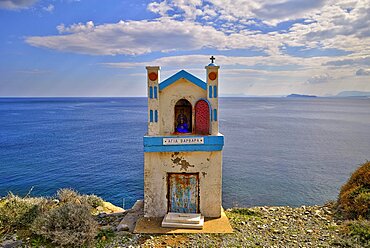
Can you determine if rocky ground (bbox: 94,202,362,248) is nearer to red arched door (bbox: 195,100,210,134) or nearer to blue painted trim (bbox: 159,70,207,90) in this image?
red arched door (bbox: 195,100,210,134)

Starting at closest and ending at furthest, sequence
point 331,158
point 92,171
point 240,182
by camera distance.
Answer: point 240,182 < point 92,171 < point 331,158

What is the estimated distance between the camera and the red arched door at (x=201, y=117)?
35.7ft

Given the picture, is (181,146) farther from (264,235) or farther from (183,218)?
(264,235)

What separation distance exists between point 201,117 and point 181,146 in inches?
52.5

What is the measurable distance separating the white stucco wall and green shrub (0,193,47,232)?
3882 mm

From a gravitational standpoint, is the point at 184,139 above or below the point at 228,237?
above

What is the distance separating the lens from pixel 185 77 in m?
10.7

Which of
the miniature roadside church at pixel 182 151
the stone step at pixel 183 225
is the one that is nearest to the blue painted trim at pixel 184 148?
the miniature roadside church at pixel 182 151

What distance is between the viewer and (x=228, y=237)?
9531 mm

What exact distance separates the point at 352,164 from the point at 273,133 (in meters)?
21.7

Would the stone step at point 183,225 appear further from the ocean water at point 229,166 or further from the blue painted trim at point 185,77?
the ocean water at point 229,166

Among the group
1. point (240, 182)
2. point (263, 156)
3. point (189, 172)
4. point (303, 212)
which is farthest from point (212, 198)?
point (263, 156)

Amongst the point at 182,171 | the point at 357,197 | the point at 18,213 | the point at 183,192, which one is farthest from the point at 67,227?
the point at 357,197

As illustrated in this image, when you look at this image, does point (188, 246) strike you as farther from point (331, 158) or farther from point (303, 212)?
point (331, 158)
